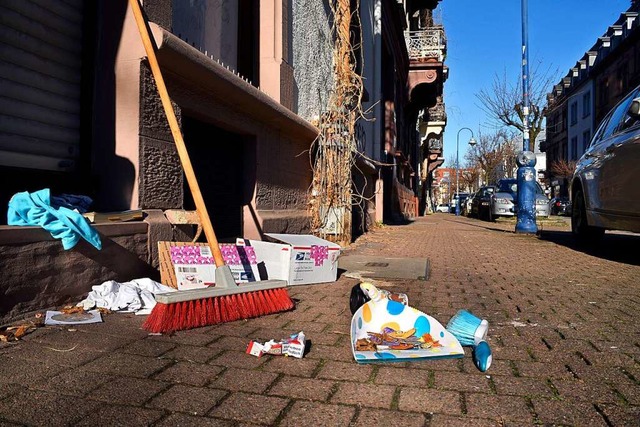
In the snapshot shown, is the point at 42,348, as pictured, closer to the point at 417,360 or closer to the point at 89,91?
the point at 417,360

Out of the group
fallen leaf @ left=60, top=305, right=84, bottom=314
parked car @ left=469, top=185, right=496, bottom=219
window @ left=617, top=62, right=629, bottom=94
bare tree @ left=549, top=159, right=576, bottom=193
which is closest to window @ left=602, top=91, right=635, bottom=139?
fallen leaf @ left=60, top=305, right=84, bottom=314

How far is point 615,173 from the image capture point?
5695mm

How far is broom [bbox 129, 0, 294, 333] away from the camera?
8.35 ft

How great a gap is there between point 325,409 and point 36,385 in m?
1.08

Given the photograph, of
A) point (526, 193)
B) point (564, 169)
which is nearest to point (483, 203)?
point (526, 193)

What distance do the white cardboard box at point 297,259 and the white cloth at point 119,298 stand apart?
1.10 meters

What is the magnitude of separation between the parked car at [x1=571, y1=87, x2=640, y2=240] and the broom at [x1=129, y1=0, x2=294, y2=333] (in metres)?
4.17

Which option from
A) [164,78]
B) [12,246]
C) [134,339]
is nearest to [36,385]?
[134,339]

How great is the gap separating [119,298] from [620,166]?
533 centimetres

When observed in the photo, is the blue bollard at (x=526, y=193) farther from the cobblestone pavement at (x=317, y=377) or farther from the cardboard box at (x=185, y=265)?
the cardboard box at (x=185, y=265)

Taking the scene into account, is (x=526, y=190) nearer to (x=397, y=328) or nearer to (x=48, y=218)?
(x=397, y=328)

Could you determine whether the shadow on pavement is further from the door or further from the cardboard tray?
the door

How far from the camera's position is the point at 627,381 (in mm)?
2025

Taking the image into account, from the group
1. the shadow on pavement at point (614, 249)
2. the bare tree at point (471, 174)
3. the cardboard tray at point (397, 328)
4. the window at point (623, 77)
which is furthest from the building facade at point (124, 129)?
the bare tree at point (471, 174)
